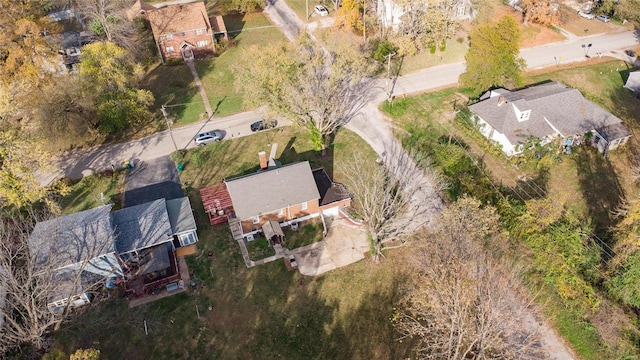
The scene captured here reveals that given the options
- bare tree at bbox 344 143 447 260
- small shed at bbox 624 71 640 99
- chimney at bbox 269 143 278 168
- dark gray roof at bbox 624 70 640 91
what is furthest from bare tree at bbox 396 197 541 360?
dark gray roof at bbox 624 70 640 91

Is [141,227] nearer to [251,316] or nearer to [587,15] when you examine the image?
[251,316]

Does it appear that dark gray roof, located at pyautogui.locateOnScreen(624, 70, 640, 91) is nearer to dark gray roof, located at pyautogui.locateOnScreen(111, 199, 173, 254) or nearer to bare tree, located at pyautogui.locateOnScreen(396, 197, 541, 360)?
bare tree, located at pyautogui.locateOnScreen(396, 197, 541, 360)

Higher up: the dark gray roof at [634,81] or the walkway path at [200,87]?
the walkway path at [200,87]

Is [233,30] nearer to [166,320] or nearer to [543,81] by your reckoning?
[543,81]

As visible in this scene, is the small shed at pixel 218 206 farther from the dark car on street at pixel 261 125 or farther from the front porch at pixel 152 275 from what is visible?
the dark car on street at pixel 261 125

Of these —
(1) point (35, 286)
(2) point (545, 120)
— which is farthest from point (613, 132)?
(1) point (35, 286)

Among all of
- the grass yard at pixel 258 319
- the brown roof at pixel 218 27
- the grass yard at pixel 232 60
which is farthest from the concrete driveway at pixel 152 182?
the brown roof at pixel 218 27

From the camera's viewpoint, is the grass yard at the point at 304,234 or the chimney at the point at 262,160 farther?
the chimney at the point at 262,160
